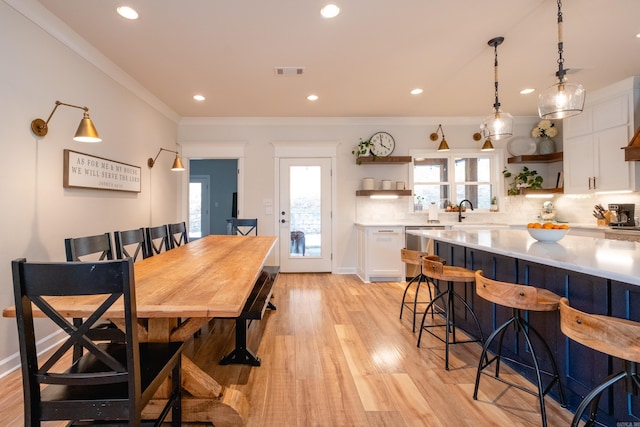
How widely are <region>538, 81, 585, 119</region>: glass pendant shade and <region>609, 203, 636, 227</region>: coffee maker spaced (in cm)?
271

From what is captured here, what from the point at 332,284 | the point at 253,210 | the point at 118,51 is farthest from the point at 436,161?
the point at 118,51

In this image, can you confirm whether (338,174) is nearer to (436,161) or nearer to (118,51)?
(436,161)

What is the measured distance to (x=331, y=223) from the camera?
505 centimetres

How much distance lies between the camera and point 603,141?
3.86 metres

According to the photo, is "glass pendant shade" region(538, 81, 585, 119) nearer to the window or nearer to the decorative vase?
the window

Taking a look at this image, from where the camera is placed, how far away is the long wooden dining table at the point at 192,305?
109 cm

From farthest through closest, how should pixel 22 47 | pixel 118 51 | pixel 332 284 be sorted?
pixel 332 284 → pixel 118 51 → pixel 22 47

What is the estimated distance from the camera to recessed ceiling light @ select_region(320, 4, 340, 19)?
2242 millimetres

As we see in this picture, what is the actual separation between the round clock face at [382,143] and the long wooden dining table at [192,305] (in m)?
3.53

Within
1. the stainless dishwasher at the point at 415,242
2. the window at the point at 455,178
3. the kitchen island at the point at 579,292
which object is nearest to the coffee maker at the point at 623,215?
the window at the point at 455,178

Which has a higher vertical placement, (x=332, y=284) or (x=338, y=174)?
(x=338, y=174)

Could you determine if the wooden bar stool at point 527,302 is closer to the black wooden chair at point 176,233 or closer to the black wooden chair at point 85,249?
the black wooden chair at point 85,249

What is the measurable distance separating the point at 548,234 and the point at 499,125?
1066 mm

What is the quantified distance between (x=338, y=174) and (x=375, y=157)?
670 mm
